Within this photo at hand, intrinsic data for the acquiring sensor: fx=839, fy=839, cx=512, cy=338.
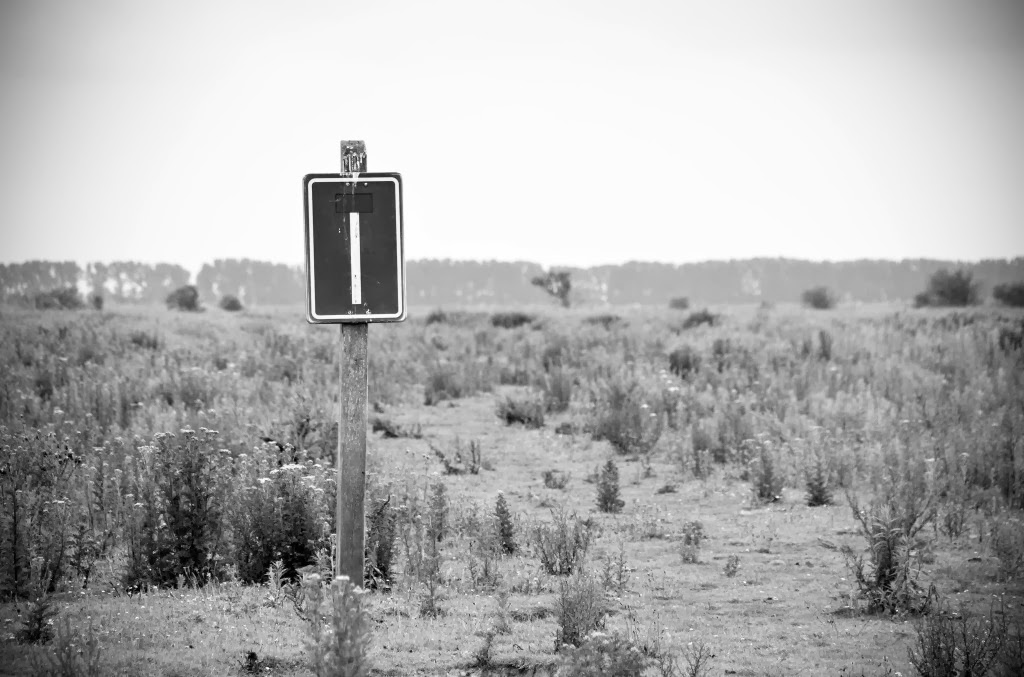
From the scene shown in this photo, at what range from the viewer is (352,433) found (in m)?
5.17

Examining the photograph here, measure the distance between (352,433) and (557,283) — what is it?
5367 cm

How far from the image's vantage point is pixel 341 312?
16.2 ft

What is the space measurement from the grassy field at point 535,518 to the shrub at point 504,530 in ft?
0.07

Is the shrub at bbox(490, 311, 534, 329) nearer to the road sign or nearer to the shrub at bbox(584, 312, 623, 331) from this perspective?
the shrub at bbox(584, 312, 623, 331)

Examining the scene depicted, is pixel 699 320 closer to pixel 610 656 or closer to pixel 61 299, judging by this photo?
pixel 610 656

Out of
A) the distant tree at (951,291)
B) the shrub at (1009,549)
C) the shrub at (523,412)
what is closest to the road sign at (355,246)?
the shrub at (1009,549)

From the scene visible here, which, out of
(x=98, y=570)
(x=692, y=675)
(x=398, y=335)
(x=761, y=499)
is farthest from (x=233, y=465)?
(x=398, y=335)

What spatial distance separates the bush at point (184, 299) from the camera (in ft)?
157

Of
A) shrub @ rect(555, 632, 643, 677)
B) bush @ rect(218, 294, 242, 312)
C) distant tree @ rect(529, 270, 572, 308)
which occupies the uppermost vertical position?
distant tree @ rect(529, 270, 572, 308)

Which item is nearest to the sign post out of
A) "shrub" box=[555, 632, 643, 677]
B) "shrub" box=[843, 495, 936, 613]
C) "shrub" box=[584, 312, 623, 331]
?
"shrub" box=[555, 632, 643, 677]

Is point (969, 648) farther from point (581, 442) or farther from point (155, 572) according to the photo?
point (581, 442)

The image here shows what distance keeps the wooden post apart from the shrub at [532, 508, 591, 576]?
2.74 m

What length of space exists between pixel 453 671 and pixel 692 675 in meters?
1.54

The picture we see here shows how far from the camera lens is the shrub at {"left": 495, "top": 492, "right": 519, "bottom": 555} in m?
8.34
